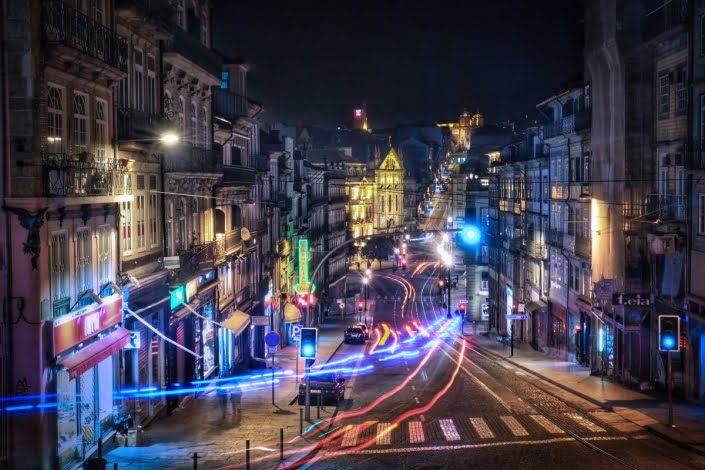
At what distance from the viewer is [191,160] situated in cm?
3131

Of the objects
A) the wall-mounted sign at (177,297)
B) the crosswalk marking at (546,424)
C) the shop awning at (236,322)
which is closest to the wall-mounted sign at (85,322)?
the wall-mounted sign at (177,297)

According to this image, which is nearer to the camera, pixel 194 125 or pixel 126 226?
pixel 126 226

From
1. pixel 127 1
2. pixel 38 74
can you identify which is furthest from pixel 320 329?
pixel 38 74

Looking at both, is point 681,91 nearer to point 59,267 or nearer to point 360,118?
point 59,267

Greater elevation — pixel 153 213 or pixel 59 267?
pixel 153 213

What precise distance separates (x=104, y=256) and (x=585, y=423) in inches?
620

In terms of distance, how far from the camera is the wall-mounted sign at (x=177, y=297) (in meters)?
28.5

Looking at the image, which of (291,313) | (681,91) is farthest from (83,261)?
(291,313)

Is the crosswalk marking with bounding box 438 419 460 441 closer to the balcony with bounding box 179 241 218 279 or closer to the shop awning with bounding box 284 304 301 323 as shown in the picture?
the balcony with bounding box 179 241 218 279

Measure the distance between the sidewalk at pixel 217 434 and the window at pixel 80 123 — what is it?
8027mm

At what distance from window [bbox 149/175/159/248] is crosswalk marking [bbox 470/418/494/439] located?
12201 millimetres

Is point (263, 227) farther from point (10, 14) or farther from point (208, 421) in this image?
point (10, 14)

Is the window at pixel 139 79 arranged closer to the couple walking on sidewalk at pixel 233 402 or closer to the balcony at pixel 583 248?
the couple walking on sidewalk at pixel 233 402

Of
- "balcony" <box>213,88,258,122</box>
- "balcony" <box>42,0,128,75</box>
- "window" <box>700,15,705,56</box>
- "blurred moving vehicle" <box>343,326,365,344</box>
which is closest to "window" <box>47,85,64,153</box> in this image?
"balcony" <box>42,0,128,75</box>
